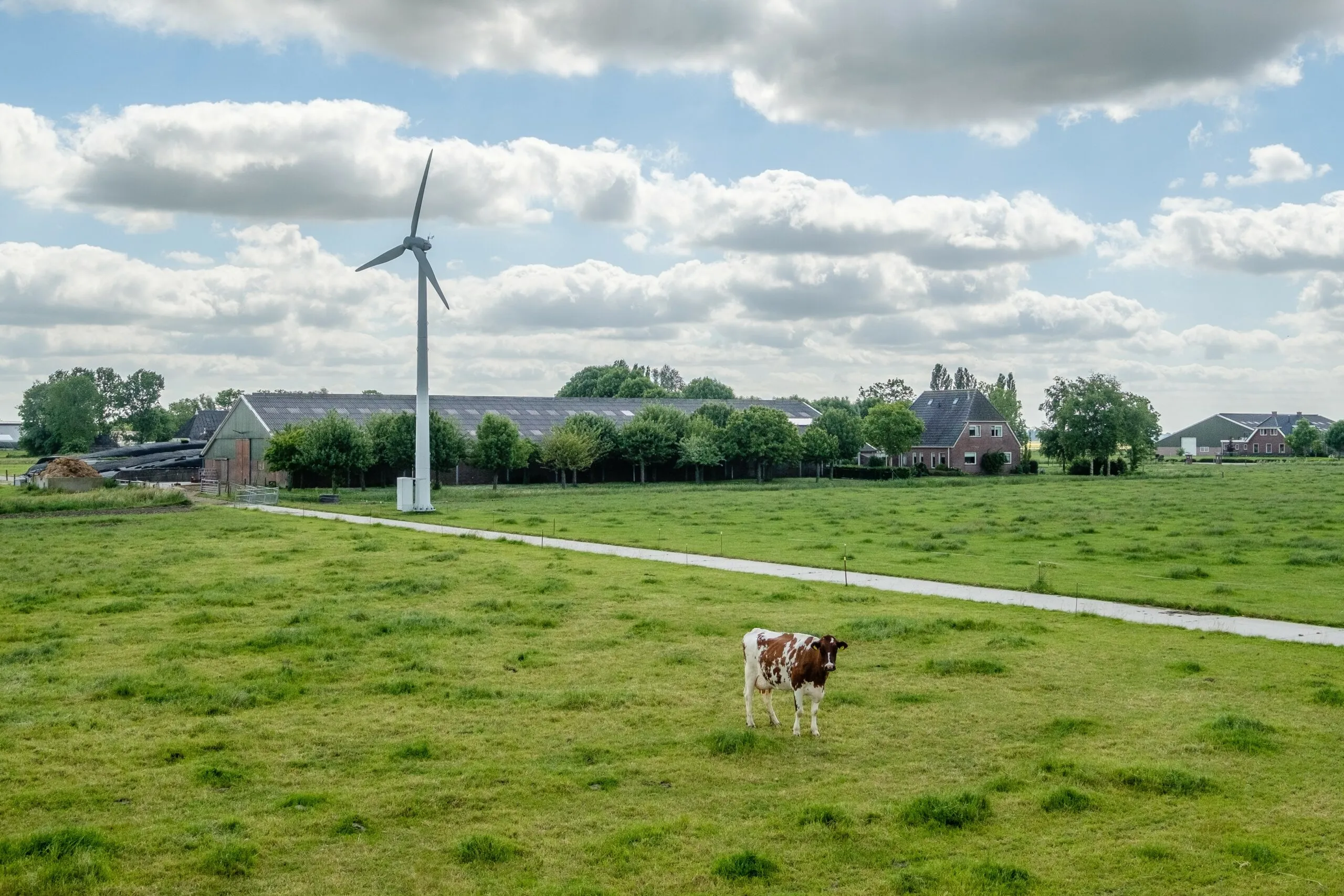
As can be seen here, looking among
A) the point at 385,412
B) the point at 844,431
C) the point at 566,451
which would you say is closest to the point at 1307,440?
the point at 844,431

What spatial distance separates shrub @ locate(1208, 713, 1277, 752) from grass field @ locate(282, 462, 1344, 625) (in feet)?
30.8

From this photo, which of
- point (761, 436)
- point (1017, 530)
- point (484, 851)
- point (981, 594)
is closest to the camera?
point (484, 851)

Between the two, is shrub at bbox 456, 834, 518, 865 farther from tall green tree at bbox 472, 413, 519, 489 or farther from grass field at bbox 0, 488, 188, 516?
tall green tree at bbox 472, 413, 519, 489

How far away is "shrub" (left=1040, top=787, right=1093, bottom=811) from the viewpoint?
11188 mm

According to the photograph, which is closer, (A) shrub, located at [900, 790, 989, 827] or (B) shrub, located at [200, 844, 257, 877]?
(B) shrub, located at [200, 844, 257, 877]

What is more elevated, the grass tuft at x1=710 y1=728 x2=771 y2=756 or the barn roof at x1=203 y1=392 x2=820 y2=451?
the barn roof at x1=203 y1=392 x2=820 y2=451

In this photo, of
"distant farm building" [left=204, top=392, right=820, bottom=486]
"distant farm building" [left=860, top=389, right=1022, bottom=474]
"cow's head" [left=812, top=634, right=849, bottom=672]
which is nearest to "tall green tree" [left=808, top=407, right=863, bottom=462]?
"distant farm building" [left=860, top=389, right=1022, bottom=474]

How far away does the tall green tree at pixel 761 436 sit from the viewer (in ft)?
313

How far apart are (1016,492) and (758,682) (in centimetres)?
6242

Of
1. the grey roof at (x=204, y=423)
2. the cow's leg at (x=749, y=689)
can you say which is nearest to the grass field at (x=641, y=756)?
the cow's leg at (x=749, y=689)

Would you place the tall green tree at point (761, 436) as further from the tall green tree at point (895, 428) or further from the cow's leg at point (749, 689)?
the cow's leg at point (749, 689)

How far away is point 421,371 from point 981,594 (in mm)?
37960

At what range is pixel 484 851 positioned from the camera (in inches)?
400

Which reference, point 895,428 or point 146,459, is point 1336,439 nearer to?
point 895,428
